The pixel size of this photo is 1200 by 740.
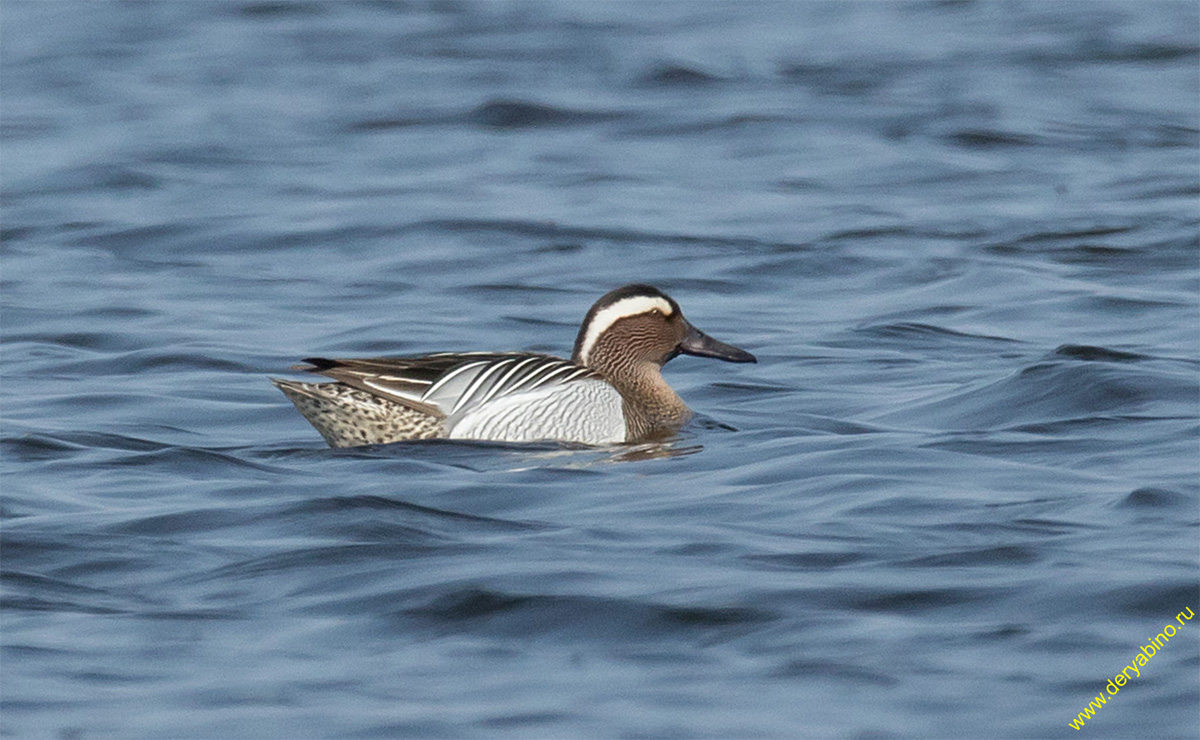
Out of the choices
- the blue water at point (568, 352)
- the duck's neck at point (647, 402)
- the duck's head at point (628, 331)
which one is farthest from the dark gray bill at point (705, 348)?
the blue water at point (568, 352)

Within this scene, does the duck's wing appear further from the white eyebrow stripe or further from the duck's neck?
the white eyebrow stripe

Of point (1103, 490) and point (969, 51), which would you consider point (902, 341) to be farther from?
point (969, 51)

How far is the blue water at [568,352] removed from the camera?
18.9ft

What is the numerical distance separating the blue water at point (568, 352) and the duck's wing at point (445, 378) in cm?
26

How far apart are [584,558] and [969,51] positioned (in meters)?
15.3

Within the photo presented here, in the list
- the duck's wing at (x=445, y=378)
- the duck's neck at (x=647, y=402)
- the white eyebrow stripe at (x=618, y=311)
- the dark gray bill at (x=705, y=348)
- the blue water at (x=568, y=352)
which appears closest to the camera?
the blue water at (x=568, y=352)

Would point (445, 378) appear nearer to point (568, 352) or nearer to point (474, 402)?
point (474, 402)

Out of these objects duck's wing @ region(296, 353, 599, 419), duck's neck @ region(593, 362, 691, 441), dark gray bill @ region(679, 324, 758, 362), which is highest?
duck's wing @ region(296, 353, 599, 419)

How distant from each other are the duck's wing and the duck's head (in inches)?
24.1

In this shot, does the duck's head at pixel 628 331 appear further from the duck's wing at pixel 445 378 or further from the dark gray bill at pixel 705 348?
the duck's wing at pixel 445 378

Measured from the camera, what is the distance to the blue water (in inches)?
227

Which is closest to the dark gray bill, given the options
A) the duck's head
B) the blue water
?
Result: the duck's head

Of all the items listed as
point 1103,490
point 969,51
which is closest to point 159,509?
point 1103,490

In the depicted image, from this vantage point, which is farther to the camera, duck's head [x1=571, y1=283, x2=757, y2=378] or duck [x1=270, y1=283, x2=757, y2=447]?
duck's head [x1=571, y1=283, x2=757, y2=378]
